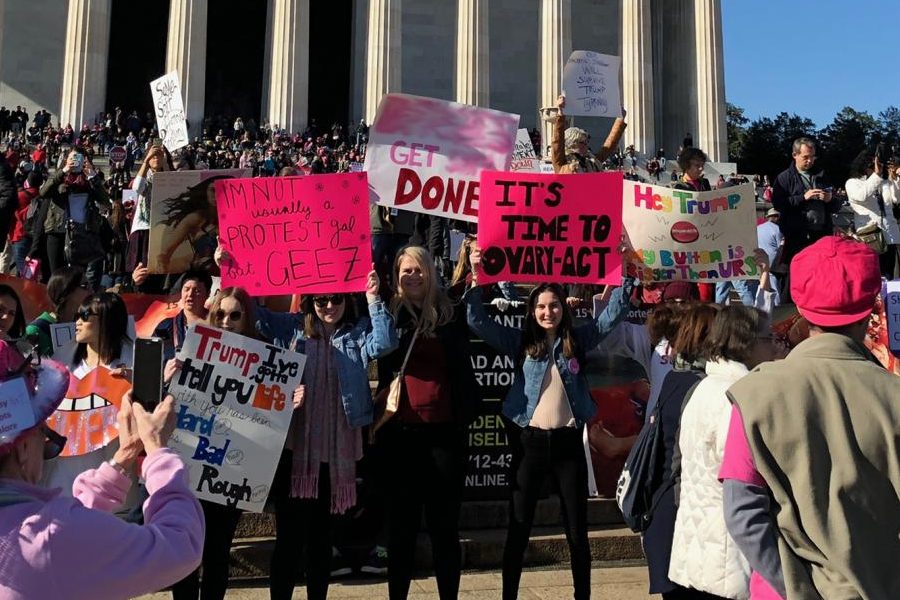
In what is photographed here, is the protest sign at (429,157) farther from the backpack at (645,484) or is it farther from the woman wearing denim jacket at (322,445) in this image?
the backpack at (645,484)

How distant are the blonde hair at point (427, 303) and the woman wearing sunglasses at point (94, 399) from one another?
1.88 meters

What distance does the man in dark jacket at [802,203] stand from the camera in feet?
34.1

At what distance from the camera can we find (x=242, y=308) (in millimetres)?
5973

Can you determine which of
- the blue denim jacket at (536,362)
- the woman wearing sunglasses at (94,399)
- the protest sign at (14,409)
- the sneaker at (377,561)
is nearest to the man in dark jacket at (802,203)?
the blue denim jacket at (536,362)

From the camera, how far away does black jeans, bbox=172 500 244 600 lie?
5426 mm

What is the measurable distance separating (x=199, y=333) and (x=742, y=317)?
3.33m

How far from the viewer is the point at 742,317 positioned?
4336mm

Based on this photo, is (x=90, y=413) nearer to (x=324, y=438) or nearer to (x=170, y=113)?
(x=324, y=438)

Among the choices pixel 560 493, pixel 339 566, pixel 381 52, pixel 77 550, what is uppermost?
pixel 381 52

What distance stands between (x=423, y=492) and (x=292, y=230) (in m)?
2.23

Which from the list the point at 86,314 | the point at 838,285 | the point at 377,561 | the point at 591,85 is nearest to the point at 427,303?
the point at 86,314

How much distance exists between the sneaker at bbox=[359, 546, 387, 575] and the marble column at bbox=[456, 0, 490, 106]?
33.6m

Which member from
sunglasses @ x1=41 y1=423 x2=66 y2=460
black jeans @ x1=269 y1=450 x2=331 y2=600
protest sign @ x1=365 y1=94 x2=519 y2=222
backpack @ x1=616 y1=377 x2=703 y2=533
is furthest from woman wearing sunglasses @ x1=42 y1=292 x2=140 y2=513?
backpack @ x1=616 y1=377 x2=703 y2=533

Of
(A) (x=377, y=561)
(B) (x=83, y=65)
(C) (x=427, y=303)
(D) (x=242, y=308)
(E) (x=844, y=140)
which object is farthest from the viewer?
(E) (x=844, y=140)
